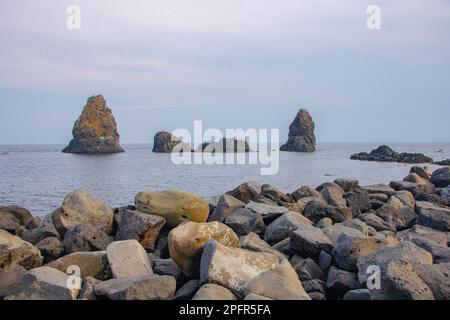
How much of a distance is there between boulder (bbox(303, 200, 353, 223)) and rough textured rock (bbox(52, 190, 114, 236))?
4666 millimetres

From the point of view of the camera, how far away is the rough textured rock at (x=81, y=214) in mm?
10906

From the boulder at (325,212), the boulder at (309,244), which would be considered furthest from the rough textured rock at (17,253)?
the boulder at (325,212)

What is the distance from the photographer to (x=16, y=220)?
484 inches

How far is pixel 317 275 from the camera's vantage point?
26.3ft

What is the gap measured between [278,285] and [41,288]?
10.5 feet

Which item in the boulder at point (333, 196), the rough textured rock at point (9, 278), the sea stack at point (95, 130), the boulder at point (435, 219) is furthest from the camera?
the sea stack at point (95, 130)

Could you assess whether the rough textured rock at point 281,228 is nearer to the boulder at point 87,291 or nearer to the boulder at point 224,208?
the boulder at point 224,208

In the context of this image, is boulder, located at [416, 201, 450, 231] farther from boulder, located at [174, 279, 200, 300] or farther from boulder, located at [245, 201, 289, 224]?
boulder, located at [174, 279, 200, 300]

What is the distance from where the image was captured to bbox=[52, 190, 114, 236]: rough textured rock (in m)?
10.9

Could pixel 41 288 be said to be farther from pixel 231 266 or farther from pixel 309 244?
pixel 309 244

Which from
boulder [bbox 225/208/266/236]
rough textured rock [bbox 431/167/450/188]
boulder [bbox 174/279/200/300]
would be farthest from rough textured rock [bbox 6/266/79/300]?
rough textured rock [bbox 431/167/450/188]

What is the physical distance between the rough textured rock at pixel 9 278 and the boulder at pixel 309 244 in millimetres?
4561
